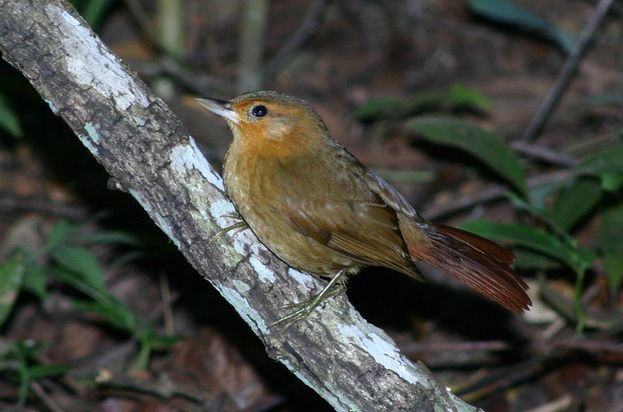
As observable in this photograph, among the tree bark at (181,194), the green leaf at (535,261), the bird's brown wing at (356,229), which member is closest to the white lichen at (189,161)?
the tree bark at (181,194)

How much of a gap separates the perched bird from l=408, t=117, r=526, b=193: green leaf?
99 centimetres

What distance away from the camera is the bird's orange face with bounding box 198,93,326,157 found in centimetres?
370

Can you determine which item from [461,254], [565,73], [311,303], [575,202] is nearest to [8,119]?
[311,303]

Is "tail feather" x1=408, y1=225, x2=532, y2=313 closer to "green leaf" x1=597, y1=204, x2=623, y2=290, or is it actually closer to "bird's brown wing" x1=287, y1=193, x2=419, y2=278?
"bird's brown wing" x1=287, y1=193, x2=419, y2=278

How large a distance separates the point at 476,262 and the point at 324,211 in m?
0.69

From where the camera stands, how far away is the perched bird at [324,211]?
3.38m

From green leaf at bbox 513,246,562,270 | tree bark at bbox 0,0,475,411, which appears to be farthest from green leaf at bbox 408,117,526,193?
tree bark at bbox 0,0,475,411

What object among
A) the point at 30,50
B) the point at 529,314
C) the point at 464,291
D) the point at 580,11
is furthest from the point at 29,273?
the point at 580,11

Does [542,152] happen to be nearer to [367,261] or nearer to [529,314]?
[529,314]

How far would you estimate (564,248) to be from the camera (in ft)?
13.6

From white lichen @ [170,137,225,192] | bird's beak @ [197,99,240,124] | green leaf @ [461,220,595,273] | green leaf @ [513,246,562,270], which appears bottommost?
white lichen @ [170,137,225,192]

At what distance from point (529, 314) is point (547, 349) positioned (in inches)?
21.2

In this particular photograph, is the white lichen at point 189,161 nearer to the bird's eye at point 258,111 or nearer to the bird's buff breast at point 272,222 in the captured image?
the bird's buff breast at point 272,222

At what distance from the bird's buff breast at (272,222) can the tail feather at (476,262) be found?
0.39 metres
